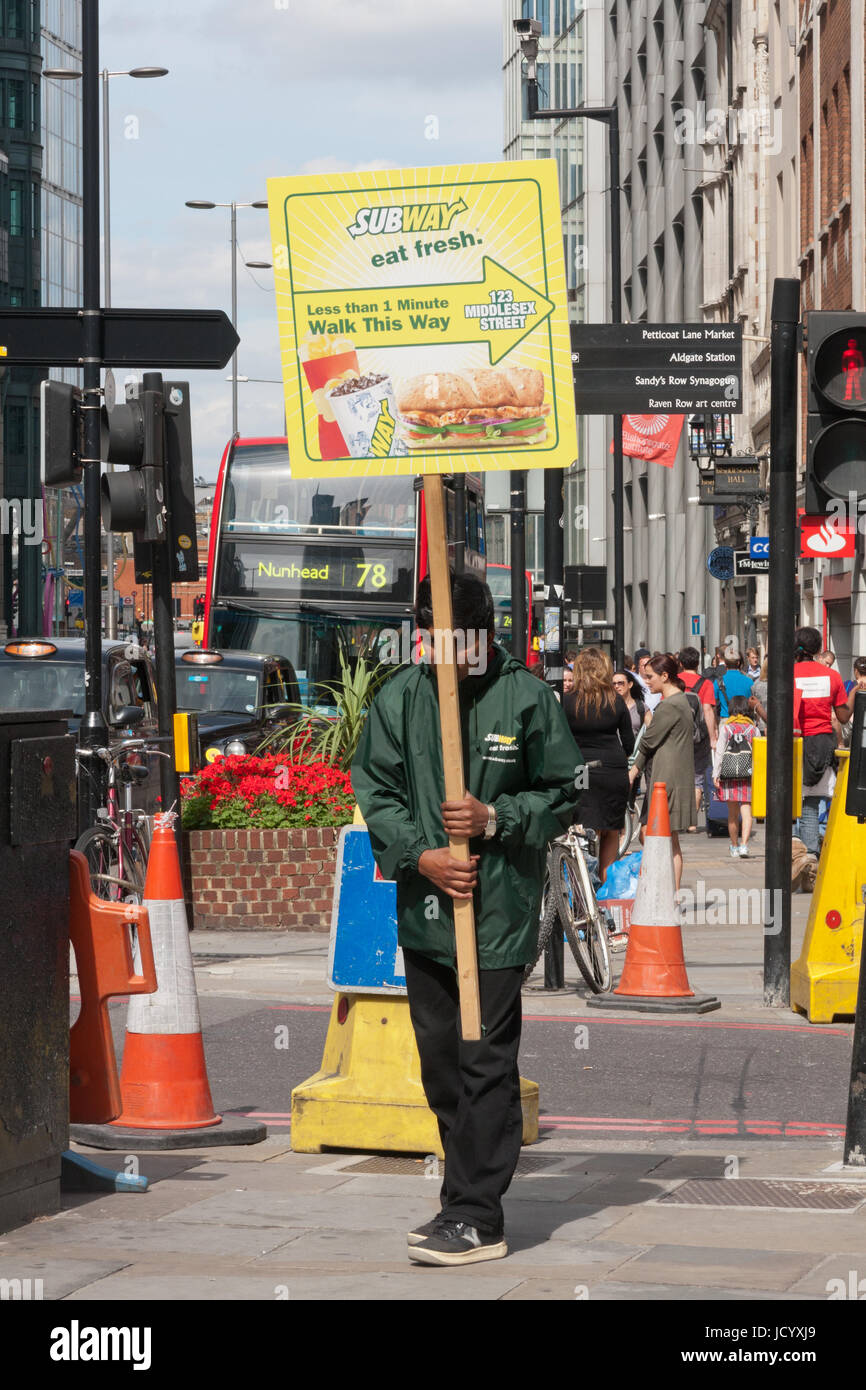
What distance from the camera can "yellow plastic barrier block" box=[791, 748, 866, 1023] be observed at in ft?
33.8

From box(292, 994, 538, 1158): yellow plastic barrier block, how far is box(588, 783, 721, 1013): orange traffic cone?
371cm

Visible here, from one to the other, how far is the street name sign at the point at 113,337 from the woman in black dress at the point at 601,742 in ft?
12.5

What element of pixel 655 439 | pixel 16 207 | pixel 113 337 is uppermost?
pixel 16 207

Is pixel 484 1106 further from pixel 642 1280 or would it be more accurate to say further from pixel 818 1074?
pixel 818 1074

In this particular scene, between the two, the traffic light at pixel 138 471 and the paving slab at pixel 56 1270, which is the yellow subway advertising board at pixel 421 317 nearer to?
the paving slab at pixel 56 1270

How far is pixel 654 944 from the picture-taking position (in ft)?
35.8

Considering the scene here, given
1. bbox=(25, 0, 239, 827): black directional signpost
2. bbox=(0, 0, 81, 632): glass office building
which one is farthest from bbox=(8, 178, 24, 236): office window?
bbox=(25, 0, 239, 827): black directional signpost

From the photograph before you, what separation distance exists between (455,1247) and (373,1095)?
167 centimetres

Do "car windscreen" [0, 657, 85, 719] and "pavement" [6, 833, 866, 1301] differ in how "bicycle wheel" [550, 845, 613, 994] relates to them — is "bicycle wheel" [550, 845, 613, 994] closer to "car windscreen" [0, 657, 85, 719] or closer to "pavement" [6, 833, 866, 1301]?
"pavement" [6, 833, 866, 1301]

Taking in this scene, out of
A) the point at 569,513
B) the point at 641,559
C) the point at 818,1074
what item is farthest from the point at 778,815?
the point at 569,513

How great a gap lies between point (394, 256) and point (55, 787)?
1830 millimetres

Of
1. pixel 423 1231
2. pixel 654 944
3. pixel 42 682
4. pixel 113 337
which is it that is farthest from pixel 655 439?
pixel 423 1231

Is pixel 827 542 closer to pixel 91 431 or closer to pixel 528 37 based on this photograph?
pixel 528 37
